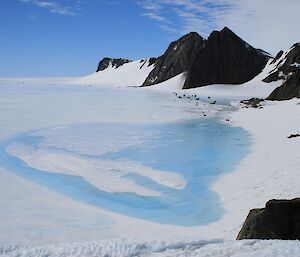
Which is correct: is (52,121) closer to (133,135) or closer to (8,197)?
(133,135)

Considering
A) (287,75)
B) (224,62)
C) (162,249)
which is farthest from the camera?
(224,62)

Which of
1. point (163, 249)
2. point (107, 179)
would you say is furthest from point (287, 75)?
point (163, 249)

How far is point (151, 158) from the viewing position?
20734mm

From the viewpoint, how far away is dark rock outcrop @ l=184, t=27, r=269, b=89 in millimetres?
123688

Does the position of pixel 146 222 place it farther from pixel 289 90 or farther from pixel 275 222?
pixel 289 90

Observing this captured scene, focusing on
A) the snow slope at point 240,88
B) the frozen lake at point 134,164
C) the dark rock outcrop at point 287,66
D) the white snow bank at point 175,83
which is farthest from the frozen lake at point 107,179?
the white snow bank at point 175,83

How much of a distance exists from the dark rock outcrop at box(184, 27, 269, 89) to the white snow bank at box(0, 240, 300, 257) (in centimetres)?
11563

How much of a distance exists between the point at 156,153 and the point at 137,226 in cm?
990

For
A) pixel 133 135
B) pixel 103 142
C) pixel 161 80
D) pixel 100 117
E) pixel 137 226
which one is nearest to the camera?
pixel 137 226

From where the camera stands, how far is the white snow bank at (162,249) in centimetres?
742

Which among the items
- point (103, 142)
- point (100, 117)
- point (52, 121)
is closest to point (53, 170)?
point (103, 142)

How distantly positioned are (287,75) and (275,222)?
92.7m

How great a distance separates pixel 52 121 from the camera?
3556cm

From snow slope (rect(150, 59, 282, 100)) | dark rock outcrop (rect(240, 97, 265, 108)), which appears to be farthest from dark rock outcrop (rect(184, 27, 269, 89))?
dark rock outcrop (rect(240, 97, 265, 108))
